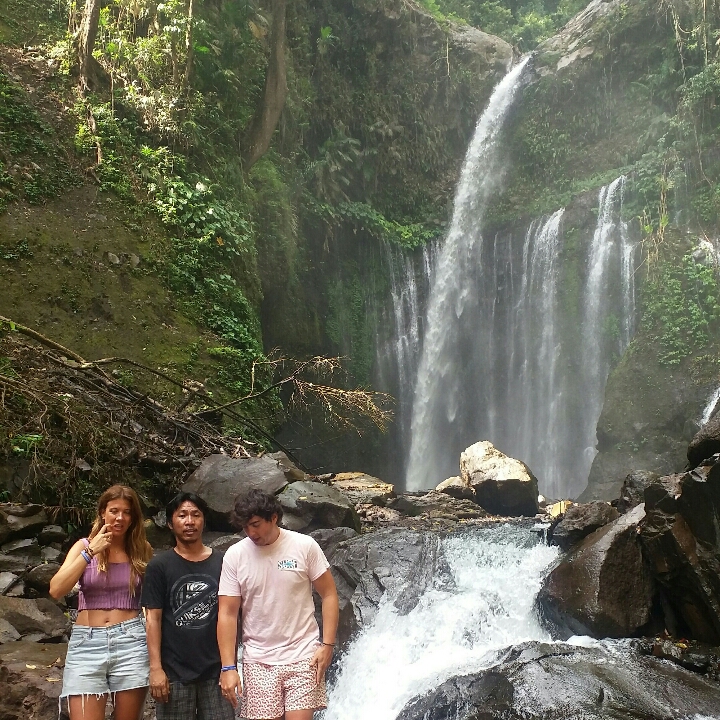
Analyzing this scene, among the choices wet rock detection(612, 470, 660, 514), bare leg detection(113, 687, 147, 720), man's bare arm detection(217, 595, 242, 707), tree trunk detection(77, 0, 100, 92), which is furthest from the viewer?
tree trunk detection(77, 0, 100, 92)

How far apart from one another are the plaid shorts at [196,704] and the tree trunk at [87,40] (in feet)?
38.2

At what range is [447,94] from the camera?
71.9ft

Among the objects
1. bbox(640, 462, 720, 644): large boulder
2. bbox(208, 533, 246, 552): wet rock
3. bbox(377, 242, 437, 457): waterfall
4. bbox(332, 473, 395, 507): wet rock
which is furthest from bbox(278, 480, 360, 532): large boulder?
bbox(377, 242, 437, 457): waterfall

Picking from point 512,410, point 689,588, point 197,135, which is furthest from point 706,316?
point 197,135

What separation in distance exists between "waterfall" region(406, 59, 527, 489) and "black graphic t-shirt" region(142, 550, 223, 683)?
1549 centimetres

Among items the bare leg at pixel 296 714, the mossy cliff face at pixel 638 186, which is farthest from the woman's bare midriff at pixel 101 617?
the mossy cliff face at pixel 638 186

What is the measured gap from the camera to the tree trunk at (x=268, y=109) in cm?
1355

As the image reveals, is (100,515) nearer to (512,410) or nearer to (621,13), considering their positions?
(512,410)

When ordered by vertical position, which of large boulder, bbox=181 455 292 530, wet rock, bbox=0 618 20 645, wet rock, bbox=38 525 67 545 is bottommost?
wet rock, bbox=0 618 20 645

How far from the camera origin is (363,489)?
38.3ft

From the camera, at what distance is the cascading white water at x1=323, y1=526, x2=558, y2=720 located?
18.4 ft

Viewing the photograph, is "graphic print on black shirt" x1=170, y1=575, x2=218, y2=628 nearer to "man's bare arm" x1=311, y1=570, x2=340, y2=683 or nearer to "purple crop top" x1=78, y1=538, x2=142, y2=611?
"purple crop top" x1=78, y1=538, x2=142, y2=611

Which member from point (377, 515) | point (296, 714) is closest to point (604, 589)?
point (296, 714)

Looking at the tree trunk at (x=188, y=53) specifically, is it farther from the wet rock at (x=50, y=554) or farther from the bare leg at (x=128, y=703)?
the bare leg at (x=128, y=703)
